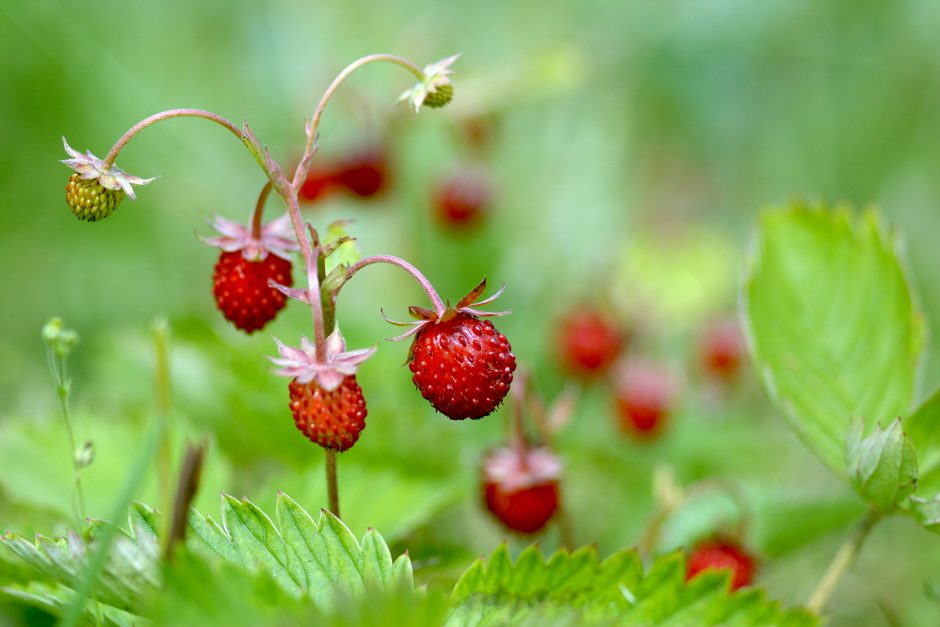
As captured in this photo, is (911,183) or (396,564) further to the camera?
(911,183)

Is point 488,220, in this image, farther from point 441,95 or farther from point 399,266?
point 399,266

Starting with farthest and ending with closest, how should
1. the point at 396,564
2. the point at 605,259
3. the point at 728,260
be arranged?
1. the point at 728,260
2. the point at 605,259
3. the point at 396,564

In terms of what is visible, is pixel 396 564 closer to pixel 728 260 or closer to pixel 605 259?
pixel 605 259

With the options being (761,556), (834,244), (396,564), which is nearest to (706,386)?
(761,556)

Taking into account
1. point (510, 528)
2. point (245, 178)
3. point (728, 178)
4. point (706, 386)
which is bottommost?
point (510, 528)

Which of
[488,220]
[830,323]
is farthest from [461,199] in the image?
[830,323]

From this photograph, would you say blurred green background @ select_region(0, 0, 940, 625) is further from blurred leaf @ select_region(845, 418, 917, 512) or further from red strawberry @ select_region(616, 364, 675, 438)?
blurred leaf @ select_region(845, 418, 917, 512)

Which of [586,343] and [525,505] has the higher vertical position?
[586,343]

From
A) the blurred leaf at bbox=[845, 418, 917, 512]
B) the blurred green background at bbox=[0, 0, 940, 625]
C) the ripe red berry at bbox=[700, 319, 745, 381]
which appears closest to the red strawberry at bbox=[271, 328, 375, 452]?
the blurred green background at bbox=[0, 0, 940, 625]
